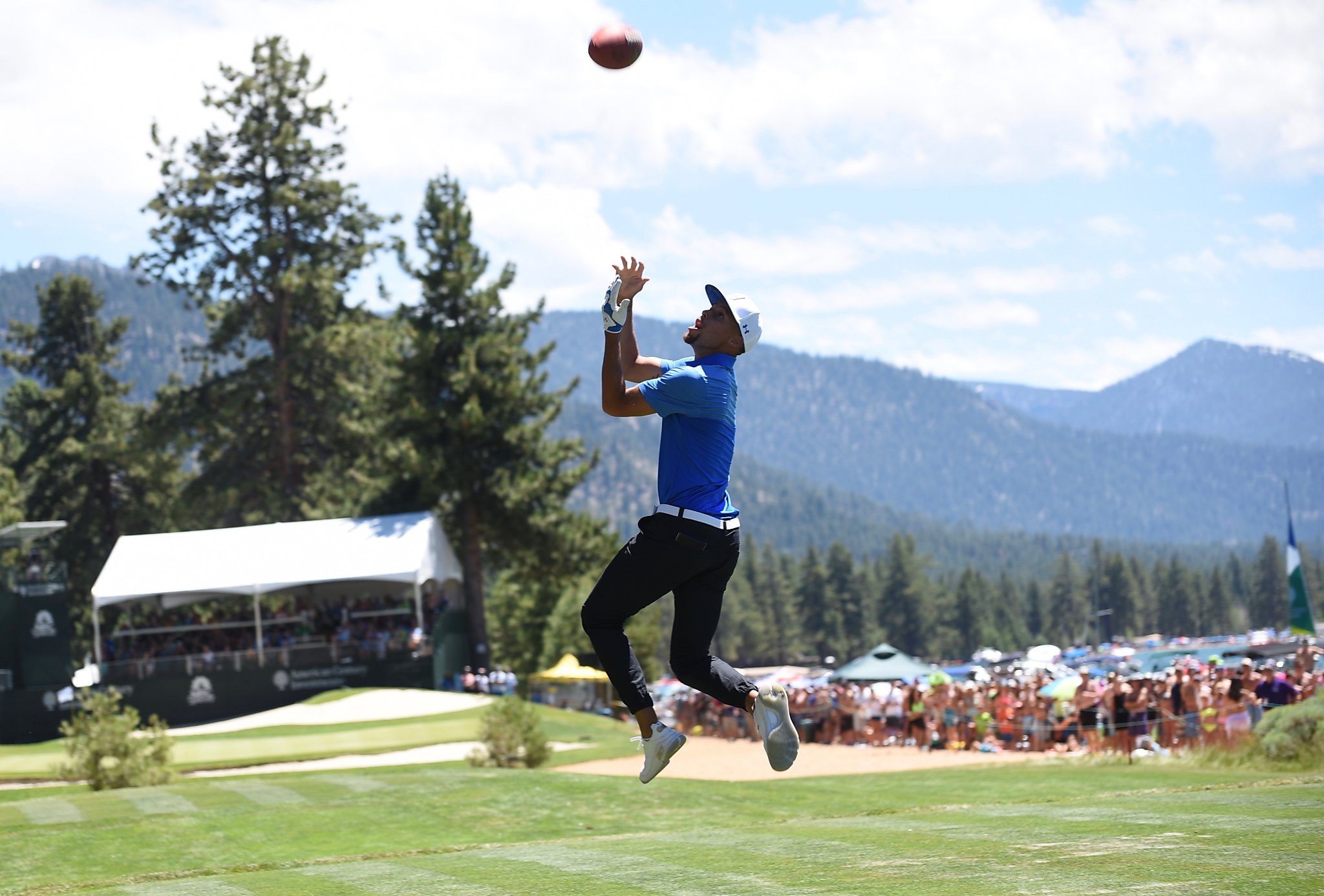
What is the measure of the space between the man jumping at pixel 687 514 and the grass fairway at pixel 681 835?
998mm

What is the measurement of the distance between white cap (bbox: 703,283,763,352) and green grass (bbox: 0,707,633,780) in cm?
2114

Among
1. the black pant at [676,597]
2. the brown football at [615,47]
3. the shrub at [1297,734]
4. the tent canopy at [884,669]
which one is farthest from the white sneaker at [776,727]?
the tent canopy at [884,669]

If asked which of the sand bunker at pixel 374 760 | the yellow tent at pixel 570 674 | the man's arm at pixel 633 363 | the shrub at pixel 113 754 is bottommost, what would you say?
the sand bunker at pixel 374 760

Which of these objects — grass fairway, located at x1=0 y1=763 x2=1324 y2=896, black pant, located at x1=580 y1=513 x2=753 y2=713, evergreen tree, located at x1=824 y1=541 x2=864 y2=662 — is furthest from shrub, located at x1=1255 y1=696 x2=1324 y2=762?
evergreen tree, located at x1=824 y1=541 x2=864 y2=662

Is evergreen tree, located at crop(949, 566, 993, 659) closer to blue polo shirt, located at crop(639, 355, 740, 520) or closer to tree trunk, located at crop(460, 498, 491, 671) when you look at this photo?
tree trunk, located at crop(460, 498, 491, 671)

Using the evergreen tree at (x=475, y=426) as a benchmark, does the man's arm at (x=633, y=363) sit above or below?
below

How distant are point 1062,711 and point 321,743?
16.8 m

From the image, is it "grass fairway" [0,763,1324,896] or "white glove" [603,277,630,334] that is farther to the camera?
"white glove" [603,277,630,334]

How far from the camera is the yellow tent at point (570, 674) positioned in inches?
1866

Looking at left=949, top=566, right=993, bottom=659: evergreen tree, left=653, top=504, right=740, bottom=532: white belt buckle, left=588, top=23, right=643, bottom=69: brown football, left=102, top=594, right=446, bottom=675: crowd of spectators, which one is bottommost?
left=949, top=566, right=993, bottom=659: evergreen tree

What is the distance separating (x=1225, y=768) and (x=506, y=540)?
38312 millimetres

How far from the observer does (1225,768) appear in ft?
51.2

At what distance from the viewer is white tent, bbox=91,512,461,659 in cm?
4088

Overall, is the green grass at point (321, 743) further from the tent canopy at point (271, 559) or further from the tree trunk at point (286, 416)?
the tree trunk at point (286, 416)
